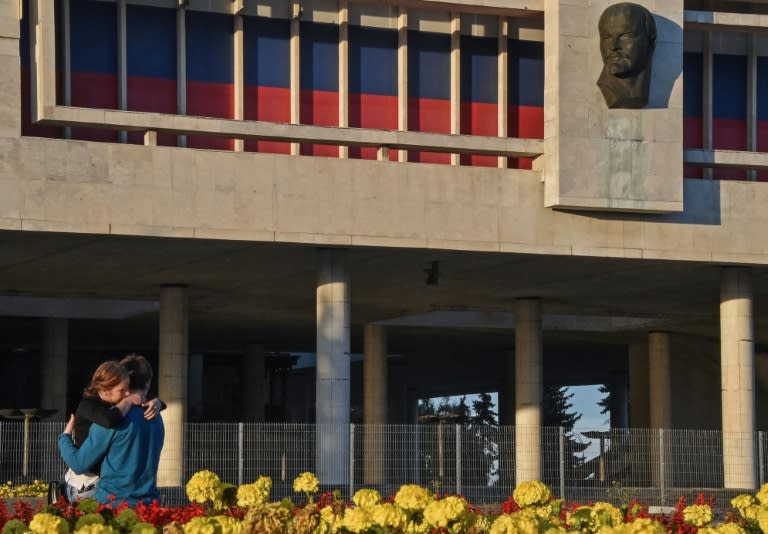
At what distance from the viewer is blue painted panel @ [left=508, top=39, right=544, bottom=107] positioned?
2977 centimetres

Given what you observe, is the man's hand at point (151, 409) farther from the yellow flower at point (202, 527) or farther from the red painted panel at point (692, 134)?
the red painted panel at point (692, 134)

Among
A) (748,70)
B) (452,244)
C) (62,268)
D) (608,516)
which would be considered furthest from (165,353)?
(608,516)

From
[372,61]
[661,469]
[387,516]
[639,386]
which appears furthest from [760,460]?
[387,516]

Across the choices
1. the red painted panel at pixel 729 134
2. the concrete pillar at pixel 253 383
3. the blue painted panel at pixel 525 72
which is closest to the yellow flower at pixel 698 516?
the blue painted panel at pixel 525 72

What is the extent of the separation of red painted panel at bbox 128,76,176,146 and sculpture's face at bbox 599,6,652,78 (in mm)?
8001

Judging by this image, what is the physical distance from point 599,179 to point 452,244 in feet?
9.81

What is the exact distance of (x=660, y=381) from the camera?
44.7 meters

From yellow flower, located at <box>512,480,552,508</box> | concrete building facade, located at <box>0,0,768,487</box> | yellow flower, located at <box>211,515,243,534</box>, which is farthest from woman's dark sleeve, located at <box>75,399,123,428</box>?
concrete building facade, located at <box>0,0,768,487</box>

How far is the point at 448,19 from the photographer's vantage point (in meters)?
29.4

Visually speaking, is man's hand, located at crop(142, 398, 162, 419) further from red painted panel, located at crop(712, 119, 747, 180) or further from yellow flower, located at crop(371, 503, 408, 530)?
red painted panel, located at crop(712, 119, 747, 180)

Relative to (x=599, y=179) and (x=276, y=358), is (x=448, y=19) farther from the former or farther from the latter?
(x=276, y=358)

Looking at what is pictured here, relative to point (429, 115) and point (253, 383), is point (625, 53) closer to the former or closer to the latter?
point (429, 115)

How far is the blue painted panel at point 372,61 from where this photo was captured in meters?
29.0

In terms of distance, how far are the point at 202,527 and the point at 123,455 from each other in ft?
7.84
